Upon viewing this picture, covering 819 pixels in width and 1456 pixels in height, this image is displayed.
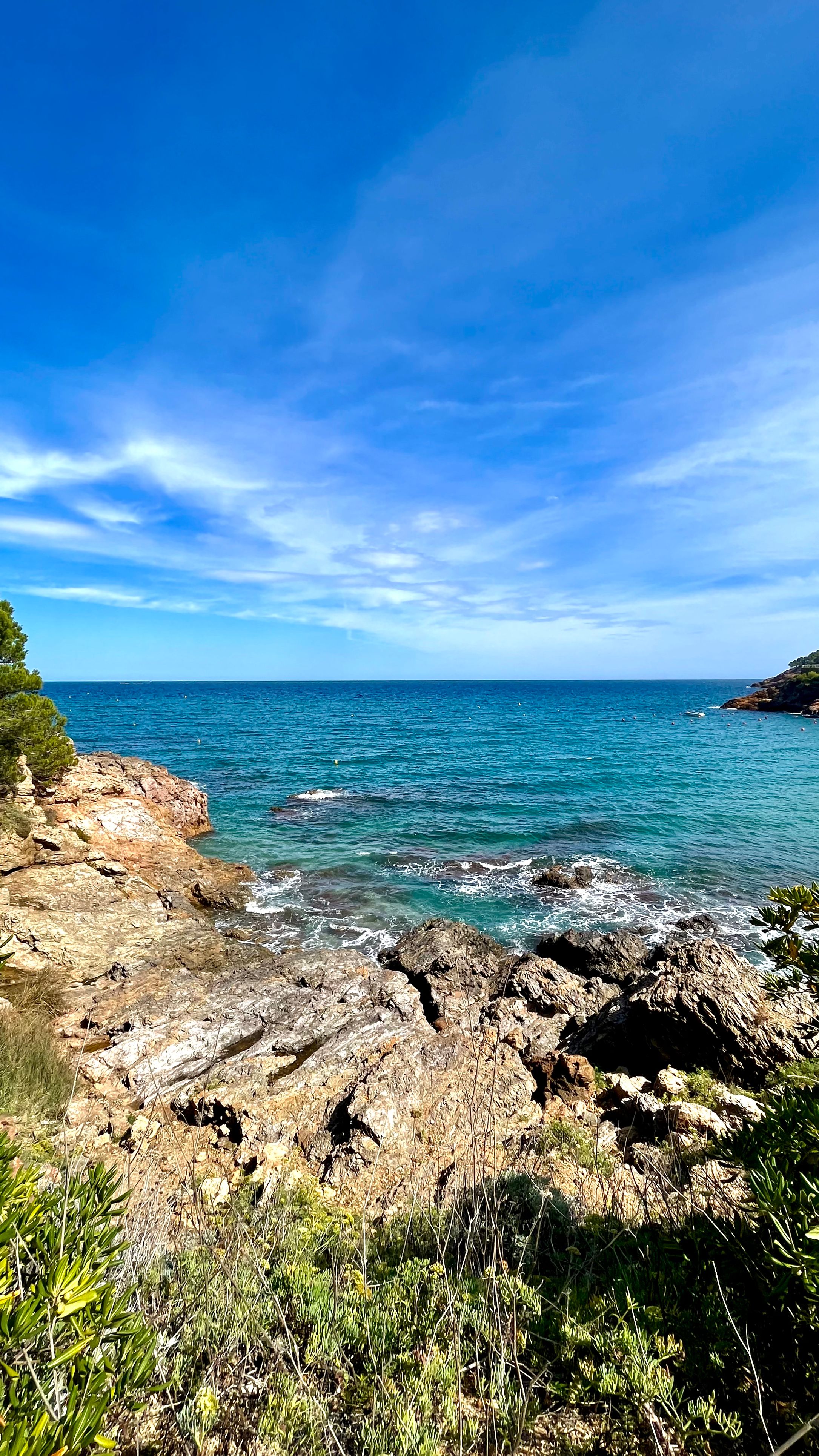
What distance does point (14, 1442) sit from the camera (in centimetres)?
180

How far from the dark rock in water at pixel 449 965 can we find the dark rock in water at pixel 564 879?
502 cm

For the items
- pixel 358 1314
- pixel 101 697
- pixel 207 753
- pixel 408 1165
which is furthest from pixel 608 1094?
pixel 101 697

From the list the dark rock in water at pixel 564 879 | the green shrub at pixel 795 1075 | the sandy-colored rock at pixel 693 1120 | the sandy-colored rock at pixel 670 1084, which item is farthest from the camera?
the dark rock in water at pixel 564 879

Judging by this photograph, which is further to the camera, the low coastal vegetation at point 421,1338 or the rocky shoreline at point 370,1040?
the rocky shoreline at point 370,1040

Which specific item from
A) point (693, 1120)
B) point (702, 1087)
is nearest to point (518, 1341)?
point (693, 1120)

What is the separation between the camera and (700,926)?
1667 centimetres

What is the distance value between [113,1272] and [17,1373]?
2362 mm

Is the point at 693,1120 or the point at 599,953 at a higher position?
the point at 693,1120

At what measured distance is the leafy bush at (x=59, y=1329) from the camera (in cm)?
201

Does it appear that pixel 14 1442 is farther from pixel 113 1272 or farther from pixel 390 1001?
pixel 390 1001

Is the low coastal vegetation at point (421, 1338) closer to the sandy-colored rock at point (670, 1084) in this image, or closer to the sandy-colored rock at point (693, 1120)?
the sandy-colored rock at point (693, 1120)

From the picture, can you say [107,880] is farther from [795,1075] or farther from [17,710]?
[795,1075]

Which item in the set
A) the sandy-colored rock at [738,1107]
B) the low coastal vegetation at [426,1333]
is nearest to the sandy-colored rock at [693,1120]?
the sandy-colored rock at [738,1107]

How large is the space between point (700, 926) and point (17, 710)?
23061 mm
